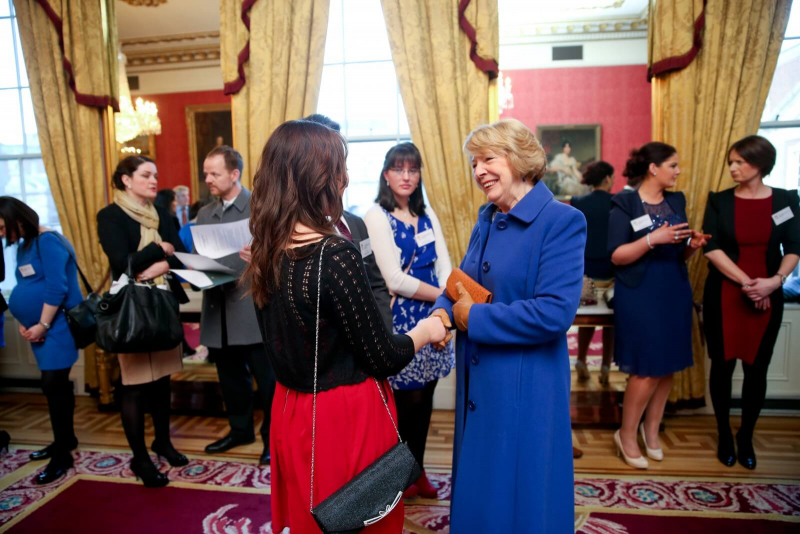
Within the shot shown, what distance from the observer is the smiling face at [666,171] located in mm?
2742

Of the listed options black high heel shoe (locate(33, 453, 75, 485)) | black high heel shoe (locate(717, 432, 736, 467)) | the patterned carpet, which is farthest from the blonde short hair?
black high heel shoe (locate(33, 453, 75, 485))

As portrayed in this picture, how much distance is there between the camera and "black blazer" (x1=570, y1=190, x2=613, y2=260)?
4.22m

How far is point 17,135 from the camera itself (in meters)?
4.48

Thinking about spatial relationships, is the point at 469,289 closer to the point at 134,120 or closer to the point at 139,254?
the point at 139,254

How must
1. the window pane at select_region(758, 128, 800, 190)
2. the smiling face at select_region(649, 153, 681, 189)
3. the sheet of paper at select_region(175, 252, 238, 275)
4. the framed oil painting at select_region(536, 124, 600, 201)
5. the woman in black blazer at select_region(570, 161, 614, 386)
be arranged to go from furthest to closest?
the framed oil painting at select_region(536, 124, 600, 201) < the woman in black blazer at select_region(570, 161, 614, 386) < the window pane at select_region(758, 128, 800, 190) < the smiling face at select_region(649, 153, 681, 189) < the sheet of paper at select_region(175, 252, 238, 275)

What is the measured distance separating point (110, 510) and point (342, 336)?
2040 millimetres

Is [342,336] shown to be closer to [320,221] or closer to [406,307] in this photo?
[320,221]

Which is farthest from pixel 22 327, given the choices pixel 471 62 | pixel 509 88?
pixel 509 88

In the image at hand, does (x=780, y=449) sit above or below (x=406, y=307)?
below

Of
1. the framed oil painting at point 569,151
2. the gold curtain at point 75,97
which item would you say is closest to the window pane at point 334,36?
the gold curtain at point 75,97

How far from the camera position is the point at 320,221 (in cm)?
135

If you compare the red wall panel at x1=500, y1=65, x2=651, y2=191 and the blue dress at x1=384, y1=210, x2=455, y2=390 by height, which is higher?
the red wall panel at x1=500, y1=65, x2=651, y2=191

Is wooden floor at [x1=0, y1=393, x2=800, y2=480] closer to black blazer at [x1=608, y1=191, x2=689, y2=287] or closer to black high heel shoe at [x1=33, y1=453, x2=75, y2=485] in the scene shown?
black high heel shoe at [x1=33, y1=453, x2=75, y2=485]

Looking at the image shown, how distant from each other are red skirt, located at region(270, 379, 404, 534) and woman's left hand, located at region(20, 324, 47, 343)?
85.5 inches
